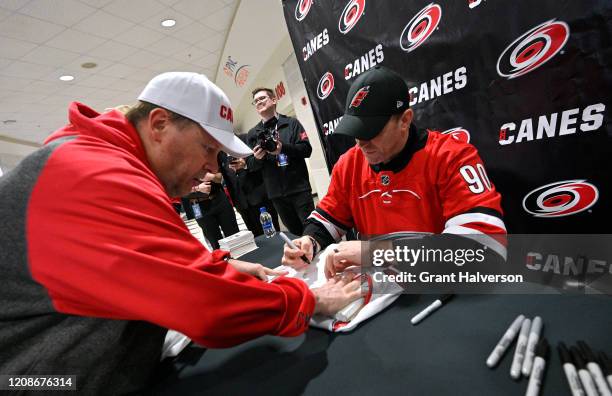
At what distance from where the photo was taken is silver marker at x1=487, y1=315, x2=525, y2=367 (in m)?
0.53

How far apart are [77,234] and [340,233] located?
1.13m

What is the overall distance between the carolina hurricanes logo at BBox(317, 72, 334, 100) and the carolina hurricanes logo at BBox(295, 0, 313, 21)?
508mm

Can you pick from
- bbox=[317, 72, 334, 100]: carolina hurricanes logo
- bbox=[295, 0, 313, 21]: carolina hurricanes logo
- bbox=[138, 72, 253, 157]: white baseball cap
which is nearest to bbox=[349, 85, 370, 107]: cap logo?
bbox=[138, 72, 253, 157]: white baseball cap

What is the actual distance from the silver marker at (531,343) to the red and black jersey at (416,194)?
0.32m

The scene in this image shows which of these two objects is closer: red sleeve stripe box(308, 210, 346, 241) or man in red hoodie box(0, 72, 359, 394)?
man in red hoodie box(0, 72, 359, 394)

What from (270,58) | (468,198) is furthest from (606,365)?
(270,58)

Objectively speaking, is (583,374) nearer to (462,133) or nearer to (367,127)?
(367,127)

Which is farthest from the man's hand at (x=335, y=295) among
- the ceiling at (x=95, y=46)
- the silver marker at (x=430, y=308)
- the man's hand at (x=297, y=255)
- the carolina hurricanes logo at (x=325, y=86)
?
the ceiling at (x=95, y=46)

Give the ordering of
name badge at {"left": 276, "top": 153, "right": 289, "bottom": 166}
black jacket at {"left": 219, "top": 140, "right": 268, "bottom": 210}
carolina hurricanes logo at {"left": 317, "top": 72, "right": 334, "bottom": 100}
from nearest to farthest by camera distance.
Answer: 1. carolina hurricanes logo at {"left": 317, "top": 72, "right": 334, "bottom": 100}
2. name badge at {"left": 276, "top": 153, "right": 289, "bottom": 166}
3. black jacket at {"left": 219, "top": 140, "right": 268, "bottom": 210}

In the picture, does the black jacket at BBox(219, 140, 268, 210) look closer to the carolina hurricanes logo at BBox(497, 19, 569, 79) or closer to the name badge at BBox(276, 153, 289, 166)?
the name badge at BBox(276, 153, 289, 166)

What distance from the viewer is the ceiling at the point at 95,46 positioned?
11.4 feet

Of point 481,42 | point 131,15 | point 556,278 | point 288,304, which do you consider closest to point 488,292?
point 556,278

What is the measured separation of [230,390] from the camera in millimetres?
627

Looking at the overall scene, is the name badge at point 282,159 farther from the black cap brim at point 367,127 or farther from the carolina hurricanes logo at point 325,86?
the black cap brim at point 367,127
